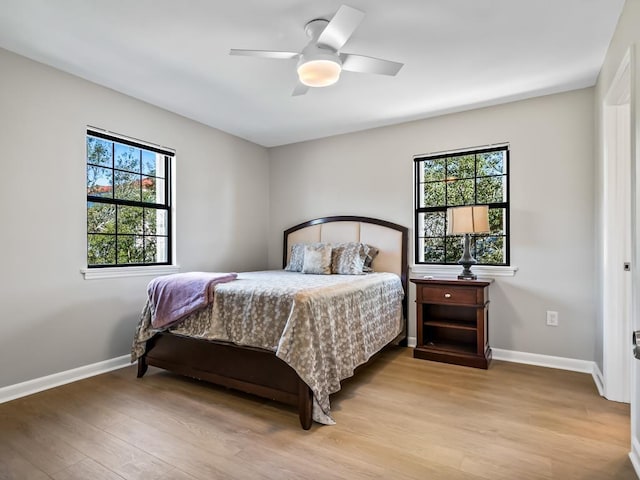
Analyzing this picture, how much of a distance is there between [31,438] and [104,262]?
1.54 meters

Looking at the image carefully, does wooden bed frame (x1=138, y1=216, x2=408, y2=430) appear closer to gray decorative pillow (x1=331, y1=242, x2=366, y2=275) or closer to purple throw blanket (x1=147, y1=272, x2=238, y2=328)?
purple throw blanket (x1=147, y1=272, x2=238, y2=328)

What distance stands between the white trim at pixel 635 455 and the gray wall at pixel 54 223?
11.9 feet

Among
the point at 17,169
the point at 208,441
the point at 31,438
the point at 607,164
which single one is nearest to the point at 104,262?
the point at 17,169

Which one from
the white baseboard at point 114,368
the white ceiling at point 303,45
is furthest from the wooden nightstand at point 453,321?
the white ceiling at point 303,45

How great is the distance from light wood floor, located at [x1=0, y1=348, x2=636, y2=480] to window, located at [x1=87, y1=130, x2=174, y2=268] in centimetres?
116

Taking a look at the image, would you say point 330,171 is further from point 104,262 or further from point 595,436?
point 595,436

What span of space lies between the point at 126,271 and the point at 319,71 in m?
2.46

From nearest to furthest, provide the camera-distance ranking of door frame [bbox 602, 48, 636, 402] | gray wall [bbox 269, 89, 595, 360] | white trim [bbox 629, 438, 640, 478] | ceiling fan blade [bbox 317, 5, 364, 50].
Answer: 1. white trim [bbox 629, 438, 640, 478]
2. ceiling fan blade [bbox 317, 5, 364, 50]
3. door frame [bbox 602, 48, 636, 402]
4. gray wall [bbox 269, 89, 595, 360]

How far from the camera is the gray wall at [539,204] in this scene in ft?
10.3

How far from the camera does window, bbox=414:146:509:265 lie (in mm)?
3543

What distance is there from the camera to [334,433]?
209cm

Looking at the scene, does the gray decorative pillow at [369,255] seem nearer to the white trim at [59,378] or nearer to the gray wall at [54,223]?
the gray wall at [54,223]

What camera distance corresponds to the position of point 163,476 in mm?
1697

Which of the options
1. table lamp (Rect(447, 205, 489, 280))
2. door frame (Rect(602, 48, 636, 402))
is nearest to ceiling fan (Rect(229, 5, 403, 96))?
table lamp (Rect(447, 205, 489, 280))
